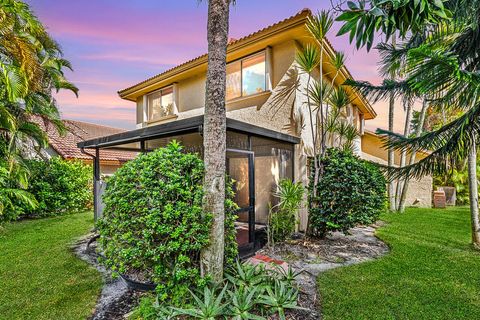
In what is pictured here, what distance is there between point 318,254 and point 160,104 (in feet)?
36.8

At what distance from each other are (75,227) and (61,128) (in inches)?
232

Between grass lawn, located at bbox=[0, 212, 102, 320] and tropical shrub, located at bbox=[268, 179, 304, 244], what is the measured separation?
4.51 m

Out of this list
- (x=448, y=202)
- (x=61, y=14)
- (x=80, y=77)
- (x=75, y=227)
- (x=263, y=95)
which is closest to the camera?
(x=61, y=14)

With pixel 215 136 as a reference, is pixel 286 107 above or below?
above

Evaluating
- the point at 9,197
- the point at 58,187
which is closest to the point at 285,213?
the point at 9,197

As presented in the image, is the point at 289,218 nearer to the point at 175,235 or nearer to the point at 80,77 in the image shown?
the point at 175,235

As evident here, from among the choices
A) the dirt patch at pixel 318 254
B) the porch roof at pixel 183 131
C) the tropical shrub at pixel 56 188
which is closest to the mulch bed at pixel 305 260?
the dirt patch at pixel 318 254

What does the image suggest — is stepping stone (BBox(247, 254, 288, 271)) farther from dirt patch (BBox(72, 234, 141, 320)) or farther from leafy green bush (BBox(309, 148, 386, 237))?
dirt patch (BBox(72, 234, 141, 320))

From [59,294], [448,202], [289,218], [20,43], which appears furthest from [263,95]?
[448,202]

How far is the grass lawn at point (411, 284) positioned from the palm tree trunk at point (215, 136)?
82.1 inches

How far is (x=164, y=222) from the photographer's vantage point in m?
3.95

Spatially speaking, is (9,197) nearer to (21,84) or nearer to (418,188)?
(21,84)

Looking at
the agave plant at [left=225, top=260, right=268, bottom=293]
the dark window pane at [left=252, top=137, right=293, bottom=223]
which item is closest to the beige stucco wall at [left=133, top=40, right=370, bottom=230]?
the dark window pane at [left=252, top=137, right=293, bottom=223]

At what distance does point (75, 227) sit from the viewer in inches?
419
